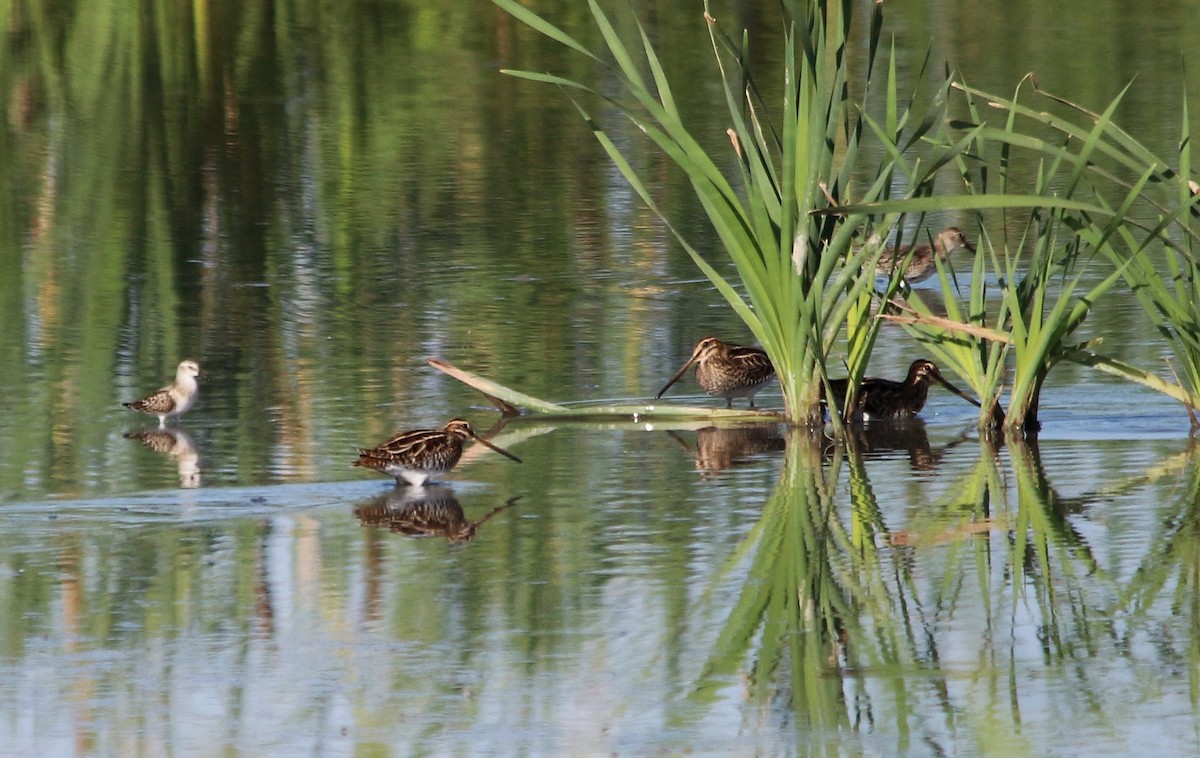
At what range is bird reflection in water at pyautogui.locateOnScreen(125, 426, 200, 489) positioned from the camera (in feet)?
27.9

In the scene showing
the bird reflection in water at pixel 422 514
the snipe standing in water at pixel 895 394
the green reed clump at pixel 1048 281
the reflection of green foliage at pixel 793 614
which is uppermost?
the green reed clump at pixel 1048 281

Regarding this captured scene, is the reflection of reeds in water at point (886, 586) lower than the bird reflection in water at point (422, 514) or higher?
lower

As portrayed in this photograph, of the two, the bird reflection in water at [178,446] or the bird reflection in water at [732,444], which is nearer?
the bird reflection in water at [178,446]

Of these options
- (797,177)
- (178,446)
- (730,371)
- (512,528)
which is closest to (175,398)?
(178,446)

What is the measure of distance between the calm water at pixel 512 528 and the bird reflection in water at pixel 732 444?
1.3 inches

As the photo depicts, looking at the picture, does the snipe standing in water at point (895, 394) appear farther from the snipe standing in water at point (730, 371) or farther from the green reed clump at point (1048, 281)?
the snipe standing in water at point (730, 371)

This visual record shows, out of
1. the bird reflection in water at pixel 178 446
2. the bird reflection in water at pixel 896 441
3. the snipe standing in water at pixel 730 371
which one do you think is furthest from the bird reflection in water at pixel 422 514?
the snipe standing in water at pixel 730 371

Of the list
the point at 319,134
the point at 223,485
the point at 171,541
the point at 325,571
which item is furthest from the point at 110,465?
the point at 319,134

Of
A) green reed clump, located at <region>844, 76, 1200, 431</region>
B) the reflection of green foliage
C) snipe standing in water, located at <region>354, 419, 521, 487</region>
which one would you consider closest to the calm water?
the reflection of green foliage

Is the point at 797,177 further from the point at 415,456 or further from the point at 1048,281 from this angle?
the point at 415,456

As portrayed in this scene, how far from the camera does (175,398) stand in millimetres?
9648

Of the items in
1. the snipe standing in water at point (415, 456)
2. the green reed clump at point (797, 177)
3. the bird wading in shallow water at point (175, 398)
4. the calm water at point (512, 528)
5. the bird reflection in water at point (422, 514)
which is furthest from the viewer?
the bird wading in shallow water at point (175, 398)

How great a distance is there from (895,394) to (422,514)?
2542mm

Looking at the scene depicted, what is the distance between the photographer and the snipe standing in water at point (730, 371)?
32.9 ft
